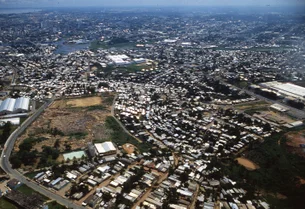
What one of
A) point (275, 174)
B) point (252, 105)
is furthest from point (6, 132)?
point (252, 105)

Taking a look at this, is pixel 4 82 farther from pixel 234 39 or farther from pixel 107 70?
pixel 234 39

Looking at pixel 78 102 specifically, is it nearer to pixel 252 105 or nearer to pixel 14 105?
pixel 14 105

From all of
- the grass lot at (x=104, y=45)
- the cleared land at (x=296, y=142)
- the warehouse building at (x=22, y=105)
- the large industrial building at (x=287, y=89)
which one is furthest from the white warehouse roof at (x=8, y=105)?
the grass lot at (x=104, y=45)

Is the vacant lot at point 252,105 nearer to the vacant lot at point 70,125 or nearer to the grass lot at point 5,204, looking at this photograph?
the vacant lot at point 70,125

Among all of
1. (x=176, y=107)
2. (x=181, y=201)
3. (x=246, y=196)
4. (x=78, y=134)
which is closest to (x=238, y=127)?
(x=176, y=107)

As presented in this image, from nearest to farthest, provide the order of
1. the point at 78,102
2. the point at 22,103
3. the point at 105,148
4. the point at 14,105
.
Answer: the point at 105,148 → the point at 14,105 → the point at 22,103 → the point at 78,102

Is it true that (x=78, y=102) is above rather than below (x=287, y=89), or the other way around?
below

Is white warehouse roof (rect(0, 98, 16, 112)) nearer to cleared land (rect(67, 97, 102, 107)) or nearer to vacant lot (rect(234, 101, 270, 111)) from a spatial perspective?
cleared land (rect(67, 97, 102, 107))
